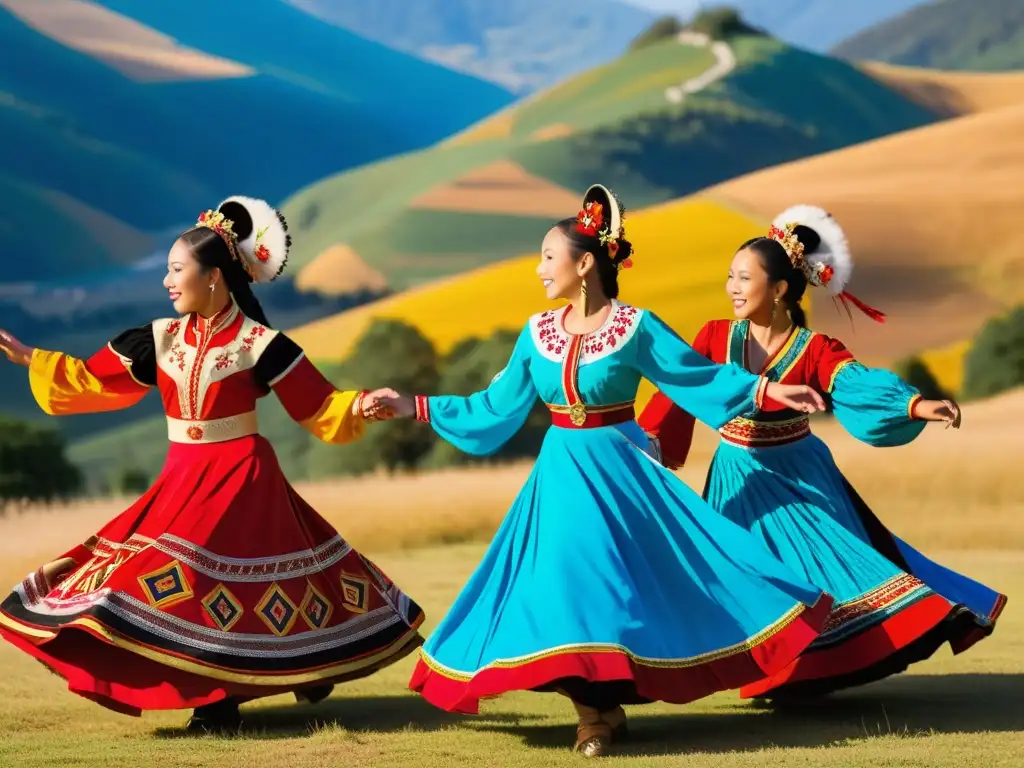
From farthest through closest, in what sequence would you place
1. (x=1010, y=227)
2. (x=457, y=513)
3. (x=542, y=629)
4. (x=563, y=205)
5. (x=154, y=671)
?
1. (x=563, y=205)
2. (x=1010, y=227)
3. (x=457, y=513)
4. (x=154, y=671)
5. (x=542, y=629)

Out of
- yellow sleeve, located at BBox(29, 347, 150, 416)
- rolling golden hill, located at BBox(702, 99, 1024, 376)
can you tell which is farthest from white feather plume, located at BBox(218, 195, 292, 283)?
rolling golden hill, located at BBox(702, 99, 1024, 376)

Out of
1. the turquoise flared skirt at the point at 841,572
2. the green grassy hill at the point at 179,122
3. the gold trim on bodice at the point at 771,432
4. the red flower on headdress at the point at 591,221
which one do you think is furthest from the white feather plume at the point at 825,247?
the green grassy hill at the point at 179,122

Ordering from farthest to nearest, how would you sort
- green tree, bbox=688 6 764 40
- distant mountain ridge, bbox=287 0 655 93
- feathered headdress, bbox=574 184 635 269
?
1. distant mountain ridge, bbox=287 0 655 93
2. green tree, bbox=688 6 764 40
3. feathered headdress, bbox=574 184 635 269

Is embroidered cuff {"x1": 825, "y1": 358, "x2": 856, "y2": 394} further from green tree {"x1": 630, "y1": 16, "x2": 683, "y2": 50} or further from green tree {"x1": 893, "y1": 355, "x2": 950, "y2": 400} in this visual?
green tree {"x1": 630, "y1": 16, "x2": 683, "y2": 50}

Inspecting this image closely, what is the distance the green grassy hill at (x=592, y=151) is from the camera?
51.0 metres

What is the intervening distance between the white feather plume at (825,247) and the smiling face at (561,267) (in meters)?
1.31

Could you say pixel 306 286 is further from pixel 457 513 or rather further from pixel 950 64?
pixel 950 64

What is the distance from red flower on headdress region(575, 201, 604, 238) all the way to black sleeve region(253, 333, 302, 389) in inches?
50.4

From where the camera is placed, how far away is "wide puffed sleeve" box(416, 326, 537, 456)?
261 inches

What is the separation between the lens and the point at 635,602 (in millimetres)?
6062

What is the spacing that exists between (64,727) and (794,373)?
347 centimetres

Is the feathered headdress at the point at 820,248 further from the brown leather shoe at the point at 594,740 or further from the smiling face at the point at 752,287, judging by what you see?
the brown leather shoe at the point at 594,740

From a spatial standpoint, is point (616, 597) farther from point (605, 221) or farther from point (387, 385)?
point (387, 385)

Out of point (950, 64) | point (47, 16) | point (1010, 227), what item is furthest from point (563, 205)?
point (950, 64)
